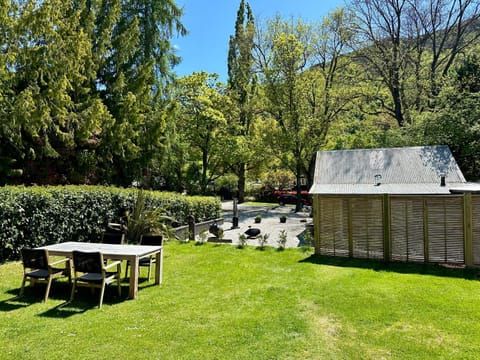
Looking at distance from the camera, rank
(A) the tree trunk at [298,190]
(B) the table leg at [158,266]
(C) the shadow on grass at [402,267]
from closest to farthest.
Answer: (B) the table leg at [158,266]
(C) the shadow on grass at [402,267]
(A) the tree trunk at [298,190]

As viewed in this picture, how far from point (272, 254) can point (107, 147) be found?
8659mm

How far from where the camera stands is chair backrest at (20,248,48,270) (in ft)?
17.3

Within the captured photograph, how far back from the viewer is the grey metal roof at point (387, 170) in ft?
33.1

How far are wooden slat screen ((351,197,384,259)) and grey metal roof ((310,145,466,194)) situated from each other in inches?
55.6

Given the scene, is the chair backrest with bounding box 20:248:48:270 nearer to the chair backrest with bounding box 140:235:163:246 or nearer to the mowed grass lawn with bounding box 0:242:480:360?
the mowed grass lawn with bounding box 0:242:480:360

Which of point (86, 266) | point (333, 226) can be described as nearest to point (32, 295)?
point (86, 266)

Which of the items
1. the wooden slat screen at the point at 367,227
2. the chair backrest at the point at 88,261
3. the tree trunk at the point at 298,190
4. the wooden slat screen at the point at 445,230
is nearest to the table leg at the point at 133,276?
the chair backrest at the point at 88,261

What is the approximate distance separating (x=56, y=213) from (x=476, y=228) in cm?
1006

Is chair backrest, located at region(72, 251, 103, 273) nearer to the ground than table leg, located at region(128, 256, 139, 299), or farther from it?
farther from it

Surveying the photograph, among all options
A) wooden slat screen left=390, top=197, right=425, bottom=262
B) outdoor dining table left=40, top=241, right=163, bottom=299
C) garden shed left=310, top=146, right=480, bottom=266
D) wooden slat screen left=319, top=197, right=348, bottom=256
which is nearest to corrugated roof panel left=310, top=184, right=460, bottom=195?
garden shed left=310, top=146, right=480, bottom=266

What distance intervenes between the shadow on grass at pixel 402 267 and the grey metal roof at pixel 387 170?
2.25m

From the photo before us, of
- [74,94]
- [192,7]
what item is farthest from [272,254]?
[192,7]

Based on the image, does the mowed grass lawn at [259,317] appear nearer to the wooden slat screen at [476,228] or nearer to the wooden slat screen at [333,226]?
the wooden slat screen at [476,228]

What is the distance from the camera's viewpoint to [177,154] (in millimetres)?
19297
